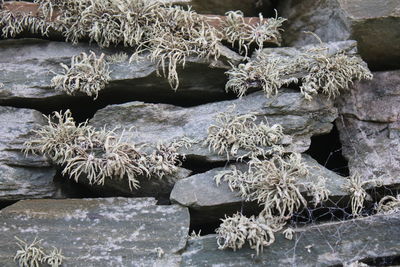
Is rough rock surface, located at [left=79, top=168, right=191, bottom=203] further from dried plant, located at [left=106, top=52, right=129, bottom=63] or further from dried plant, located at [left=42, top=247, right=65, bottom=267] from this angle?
Result: dried plant, located at [left=106, top=52, right=129, bottom=63]

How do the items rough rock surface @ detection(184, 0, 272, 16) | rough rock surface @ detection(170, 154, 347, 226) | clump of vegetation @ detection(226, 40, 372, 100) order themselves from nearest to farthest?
rough rock surface @ detection(170, 154, 347, 226) → clump of vegetation @ detection(226, 40, 372, 100) → rough rock surface @ detection(184, 0, 272, 16)

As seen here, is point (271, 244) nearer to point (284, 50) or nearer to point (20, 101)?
point (284, 50)

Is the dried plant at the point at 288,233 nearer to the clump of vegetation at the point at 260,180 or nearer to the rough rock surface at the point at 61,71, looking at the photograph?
the clump of vegetation at the point at 260,180

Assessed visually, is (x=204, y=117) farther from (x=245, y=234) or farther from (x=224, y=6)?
(x=224, y=6)

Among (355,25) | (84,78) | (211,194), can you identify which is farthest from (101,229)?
(355,25)

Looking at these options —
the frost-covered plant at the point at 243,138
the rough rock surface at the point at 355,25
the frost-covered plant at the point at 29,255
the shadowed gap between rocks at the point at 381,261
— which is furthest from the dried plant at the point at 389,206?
the frost-covered plant at the point at 29,255

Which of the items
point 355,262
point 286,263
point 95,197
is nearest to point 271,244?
point 286,263

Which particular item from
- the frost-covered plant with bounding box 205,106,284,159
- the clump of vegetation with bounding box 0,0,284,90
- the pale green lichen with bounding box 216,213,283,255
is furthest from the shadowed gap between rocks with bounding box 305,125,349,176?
the pale green lichen with bounding box 216,213,283,255
